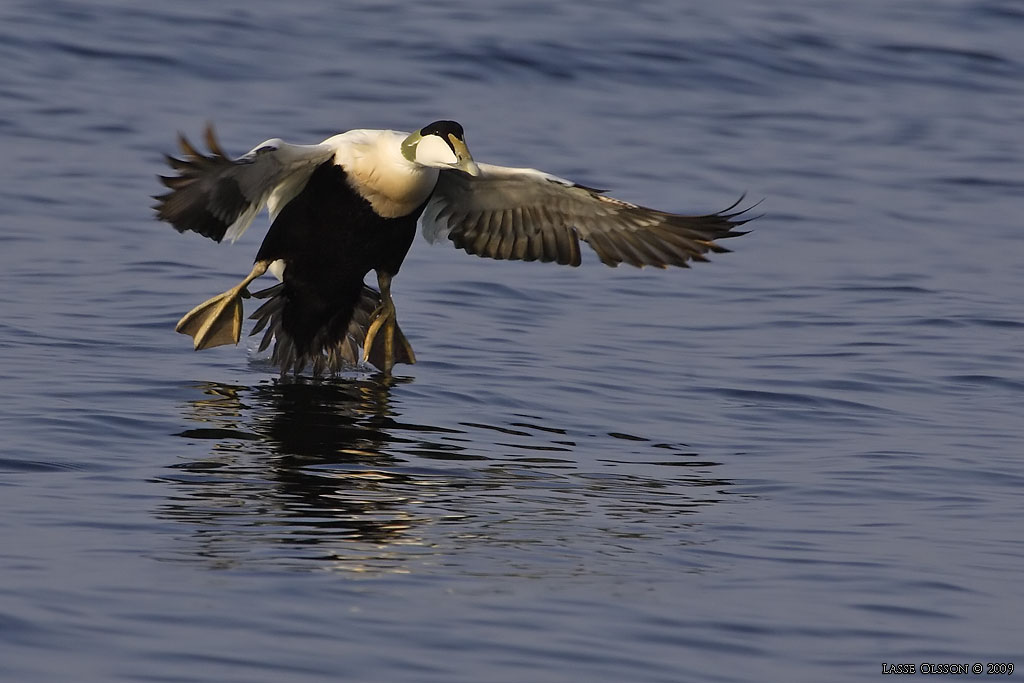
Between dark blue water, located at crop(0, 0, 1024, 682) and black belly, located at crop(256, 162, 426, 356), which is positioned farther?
black belly, located at crop(256, 162, 426, 356)

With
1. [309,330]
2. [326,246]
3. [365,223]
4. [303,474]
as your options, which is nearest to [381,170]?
[365,223]

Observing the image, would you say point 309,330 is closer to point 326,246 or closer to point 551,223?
point 326,246

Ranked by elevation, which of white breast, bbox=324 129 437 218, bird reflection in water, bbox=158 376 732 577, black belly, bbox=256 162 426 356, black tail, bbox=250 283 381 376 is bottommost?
bird reflection in water, bbox=158 376 732 577

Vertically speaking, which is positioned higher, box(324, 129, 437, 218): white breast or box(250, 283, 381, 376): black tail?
box(324, 129, 437, 218): white breast

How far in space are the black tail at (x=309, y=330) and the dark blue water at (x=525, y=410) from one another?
0.50 feet

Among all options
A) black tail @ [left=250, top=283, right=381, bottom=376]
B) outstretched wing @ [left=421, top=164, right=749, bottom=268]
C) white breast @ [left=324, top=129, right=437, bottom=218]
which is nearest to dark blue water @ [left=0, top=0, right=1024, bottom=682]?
black tail @ [left=250, top=283, right=381, bottom=376]

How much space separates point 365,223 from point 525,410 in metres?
1.00

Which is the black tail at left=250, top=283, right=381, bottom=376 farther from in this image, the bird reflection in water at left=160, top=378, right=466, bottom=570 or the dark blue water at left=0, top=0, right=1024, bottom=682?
the bird reflection in water at left=160, top=378, right=466, bottom=570

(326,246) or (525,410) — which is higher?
(326,246)

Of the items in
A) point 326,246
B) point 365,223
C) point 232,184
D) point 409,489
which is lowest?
point 409,489

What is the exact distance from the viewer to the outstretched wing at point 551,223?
6941 mm

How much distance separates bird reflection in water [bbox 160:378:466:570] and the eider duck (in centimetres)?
35

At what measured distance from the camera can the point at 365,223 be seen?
22.7 feet

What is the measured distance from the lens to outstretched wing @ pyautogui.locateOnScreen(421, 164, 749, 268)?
6941mm
